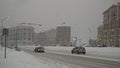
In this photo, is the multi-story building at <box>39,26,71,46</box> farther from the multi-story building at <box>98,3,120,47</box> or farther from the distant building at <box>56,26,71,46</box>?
the multi-story building at <box>98,3,120,47</box>

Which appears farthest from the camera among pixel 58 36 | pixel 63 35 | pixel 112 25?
pixel 58 36

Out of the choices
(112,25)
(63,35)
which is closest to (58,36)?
(63,35)

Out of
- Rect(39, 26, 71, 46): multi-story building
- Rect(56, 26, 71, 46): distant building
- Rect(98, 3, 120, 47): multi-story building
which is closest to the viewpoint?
Rect(98, 3, 120, 47): multi-story building

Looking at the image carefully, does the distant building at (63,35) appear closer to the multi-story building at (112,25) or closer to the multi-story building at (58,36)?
the multi-story building at (58,36)

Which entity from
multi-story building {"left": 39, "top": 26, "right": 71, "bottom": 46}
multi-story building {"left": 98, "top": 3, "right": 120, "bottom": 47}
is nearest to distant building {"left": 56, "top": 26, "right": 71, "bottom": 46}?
multi-story building {"left": 39, "top": 26, "right": 71, "bottom": 46}

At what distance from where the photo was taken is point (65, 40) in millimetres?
105438

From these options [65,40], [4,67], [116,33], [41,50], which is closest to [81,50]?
[41,50]

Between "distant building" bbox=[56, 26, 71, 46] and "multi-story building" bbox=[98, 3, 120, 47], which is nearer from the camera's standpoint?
"multi-story building" bbox=[98, 3, 120, 47]

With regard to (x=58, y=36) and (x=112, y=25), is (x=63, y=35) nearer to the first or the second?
Answer: (x=58, y=36)

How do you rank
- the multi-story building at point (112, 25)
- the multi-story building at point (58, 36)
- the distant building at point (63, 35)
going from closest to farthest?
the multi-story building at point (112, 25), the distant building at point (63, 35), the multi-story building at point (58, 36)

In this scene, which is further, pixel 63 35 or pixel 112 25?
pixel 63 35

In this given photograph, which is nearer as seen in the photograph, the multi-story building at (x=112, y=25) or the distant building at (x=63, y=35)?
the multi-story building at (x=112, y=25)

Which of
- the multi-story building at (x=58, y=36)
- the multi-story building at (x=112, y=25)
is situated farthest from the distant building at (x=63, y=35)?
the multi-story building at (x=112, y=25)

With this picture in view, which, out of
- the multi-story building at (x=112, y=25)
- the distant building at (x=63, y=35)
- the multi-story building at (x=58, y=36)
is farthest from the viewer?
the multi-story building at (x=58, y=36)
